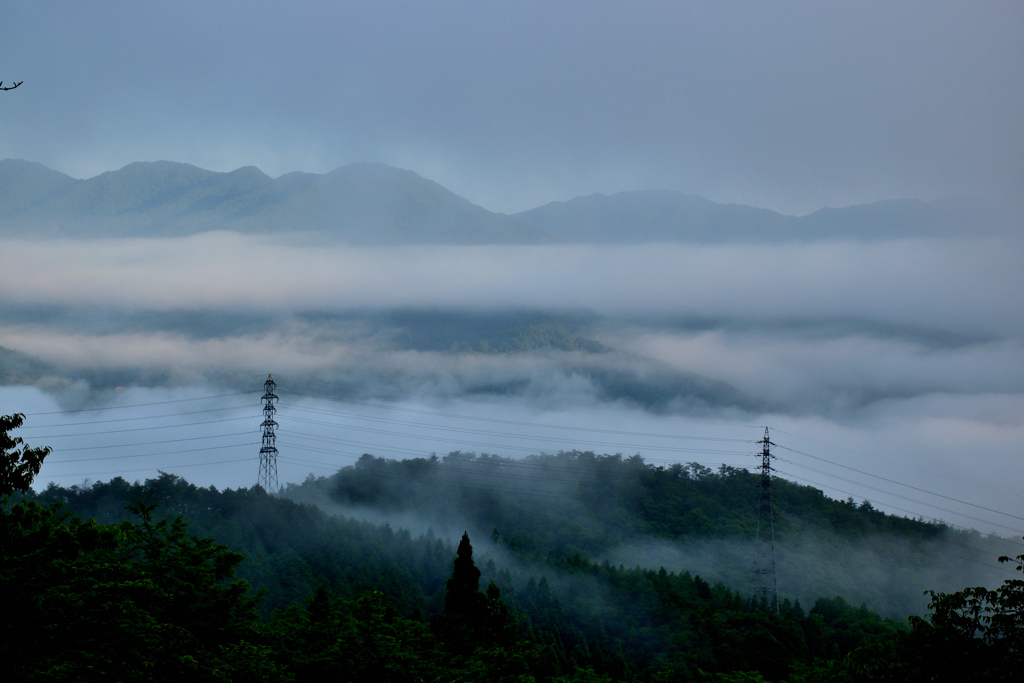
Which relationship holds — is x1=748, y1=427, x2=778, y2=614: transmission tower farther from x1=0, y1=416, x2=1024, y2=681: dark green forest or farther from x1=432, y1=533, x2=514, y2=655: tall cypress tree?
x1=432, y1=533, x2=514, y2=655: tall cypress tree

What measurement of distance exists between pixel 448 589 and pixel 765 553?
197ft

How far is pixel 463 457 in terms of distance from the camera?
18550 cm

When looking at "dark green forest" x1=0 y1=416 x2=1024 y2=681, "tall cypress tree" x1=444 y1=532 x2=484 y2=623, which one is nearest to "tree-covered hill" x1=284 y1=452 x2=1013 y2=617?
"dark green forest" x1=0 y1=416 x2=1024 y2=681

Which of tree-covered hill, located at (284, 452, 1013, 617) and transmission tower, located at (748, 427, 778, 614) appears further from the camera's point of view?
tree-covered hill, located at (284, 452, 1013, 617)

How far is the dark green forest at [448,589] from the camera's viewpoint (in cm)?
2930

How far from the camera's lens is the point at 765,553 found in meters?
105

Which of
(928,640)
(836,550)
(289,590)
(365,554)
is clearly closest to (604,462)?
(836,550)

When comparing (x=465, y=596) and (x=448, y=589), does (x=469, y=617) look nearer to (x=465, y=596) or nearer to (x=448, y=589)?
(x=465, y=596)

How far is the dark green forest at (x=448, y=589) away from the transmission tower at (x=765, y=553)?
2348 millimetres

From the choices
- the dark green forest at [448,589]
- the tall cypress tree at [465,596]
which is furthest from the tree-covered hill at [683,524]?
the tall cypress tree at [465,596]

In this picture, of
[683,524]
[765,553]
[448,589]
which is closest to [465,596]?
[448,589]

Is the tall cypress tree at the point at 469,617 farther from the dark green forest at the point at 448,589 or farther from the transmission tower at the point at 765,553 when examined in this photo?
the transmission tower at the point at 765,553

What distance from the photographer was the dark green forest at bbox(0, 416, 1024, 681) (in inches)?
1153

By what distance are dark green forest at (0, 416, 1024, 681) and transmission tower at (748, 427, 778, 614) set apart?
235 centimetres
